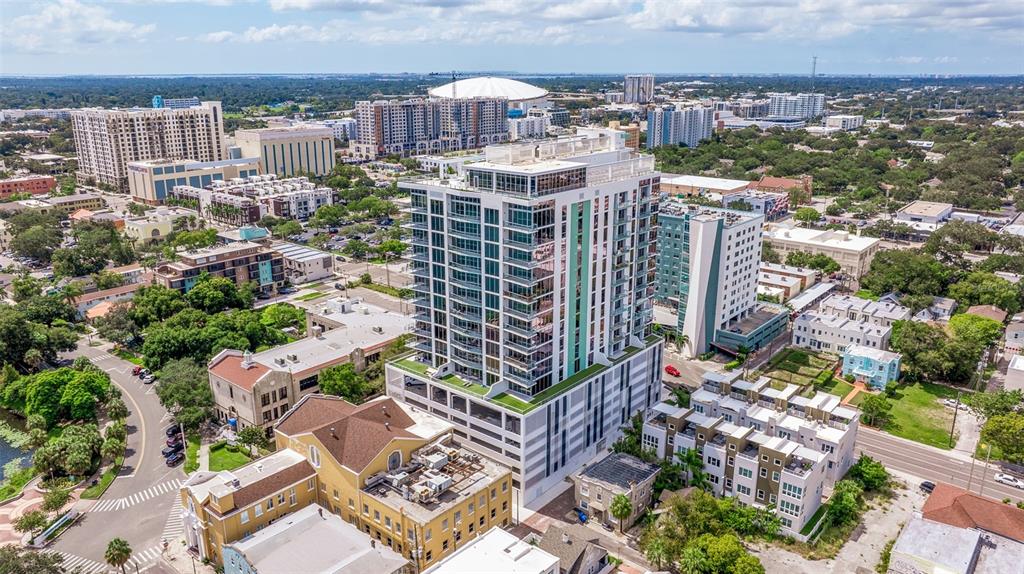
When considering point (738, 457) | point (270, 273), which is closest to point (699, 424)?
point (738, 457)

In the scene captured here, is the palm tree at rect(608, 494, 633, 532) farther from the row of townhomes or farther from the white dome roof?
the white dome roof

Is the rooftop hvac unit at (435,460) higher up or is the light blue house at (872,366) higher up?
the rooftop hvac unit at (435,460)

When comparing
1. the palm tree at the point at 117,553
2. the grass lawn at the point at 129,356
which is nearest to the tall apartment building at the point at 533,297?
the palm tree at the point at 117,553

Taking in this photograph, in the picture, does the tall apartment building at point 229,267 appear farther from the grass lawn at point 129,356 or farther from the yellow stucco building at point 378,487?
the yellow stucco building at point 378,487

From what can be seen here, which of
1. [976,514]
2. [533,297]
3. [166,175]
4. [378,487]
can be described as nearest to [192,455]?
[378,487]

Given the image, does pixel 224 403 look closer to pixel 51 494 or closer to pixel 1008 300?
pixel 51 494

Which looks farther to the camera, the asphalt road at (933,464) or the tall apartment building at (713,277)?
the tall apartment building at (713,277)

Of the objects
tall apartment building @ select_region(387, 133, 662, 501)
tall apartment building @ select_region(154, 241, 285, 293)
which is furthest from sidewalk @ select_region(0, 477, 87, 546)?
tall apartment building @ select_region(154, 241, 285, 293)
